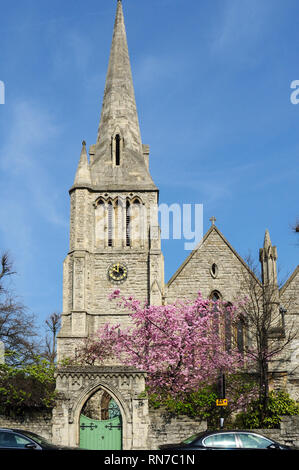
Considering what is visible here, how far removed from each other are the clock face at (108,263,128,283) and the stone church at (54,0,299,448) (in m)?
0.06

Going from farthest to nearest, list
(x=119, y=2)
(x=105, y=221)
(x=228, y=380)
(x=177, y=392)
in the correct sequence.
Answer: (x=119, y=2), (x=105, y=221), (x=228, y=380), (x=177, y=392)

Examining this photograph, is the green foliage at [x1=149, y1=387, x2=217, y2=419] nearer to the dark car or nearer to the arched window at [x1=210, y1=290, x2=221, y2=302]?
the dark car

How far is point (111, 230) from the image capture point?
40.9m

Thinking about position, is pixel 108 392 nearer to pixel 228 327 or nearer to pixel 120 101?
pixel 228 327

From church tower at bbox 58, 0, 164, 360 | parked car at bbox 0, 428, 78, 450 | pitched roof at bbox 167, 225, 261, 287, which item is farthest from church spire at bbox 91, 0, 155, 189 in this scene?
parked car at bbox 0, 428, 78, 450

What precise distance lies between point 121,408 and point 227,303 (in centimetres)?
1735

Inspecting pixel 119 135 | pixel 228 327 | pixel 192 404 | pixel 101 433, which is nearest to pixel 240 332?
pixel 228 327

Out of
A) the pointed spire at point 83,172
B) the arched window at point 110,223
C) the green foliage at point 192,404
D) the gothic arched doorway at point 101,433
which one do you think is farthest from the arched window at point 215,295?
the gothic arched doorway at point 101,433

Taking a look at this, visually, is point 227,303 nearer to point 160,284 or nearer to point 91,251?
point 160,284

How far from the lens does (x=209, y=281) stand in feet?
128

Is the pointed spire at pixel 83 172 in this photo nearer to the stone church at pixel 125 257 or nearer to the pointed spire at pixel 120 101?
the stone church at pixel 125 257

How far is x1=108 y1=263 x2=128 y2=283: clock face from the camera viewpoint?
3953 cm

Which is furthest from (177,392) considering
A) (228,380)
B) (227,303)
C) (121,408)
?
(227,303)

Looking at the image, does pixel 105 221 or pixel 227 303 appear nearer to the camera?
pixel 227 303
